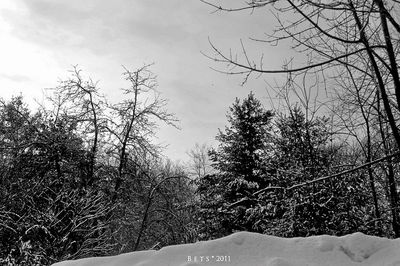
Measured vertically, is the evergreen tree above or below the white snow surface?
above

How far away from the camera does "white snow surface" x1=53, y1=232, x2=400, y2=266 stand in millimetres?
2219

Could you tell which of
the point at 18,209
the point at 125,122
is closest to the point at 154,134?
the point at 125,122

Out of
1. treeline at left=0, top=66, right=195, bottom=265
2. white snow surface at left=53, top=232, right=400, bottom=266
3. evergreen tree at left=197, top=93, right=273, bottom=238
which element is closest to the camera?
white snow surface at left=53, top=232, right=400, bottom=266

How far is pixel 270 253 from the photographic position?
233cm

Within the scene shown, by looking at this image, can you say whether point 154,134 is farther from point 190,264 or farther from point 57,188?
point 190,264

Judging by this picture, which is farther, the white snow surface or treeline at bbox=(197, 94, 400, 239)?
treeline at bbox=(197, 94, 400, 239)

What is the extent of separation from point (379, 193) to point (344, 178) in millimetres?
3775

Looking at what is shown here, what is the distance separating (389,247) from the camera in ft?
7.58

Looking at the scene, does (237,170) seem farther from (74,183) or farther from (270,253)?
(270,253)

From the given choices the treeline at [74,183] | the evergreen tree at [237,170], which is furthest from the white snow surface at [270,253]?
the evergreen tree at [237,170]

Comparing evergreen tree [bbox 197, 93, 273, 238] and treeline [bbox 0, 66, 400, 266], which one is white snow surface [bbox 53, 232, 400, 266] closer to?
treeline [bbox 0, 66, 400, 266]

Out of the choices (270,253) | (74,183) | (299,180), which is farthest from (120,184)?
(270,253)

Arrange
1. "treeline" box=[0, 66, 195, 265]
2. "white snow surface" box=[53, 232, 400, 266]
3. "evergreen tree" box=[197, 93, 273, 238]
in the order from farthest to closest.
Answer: "evergreen tree" box=[197, 93, 273, 238]
"treeline" box=[0, 66, 195, 265]
"white snow surface" box=[53, 232, 400, 266]

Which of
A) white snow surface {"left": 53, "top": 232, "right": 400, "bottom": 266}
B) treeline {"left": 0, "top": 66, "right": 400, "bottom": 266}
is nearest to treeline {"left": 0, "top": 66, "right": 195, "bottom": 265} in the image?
treeline {"left": 0, "top": 66, "right": 400, "bottom": 266}
